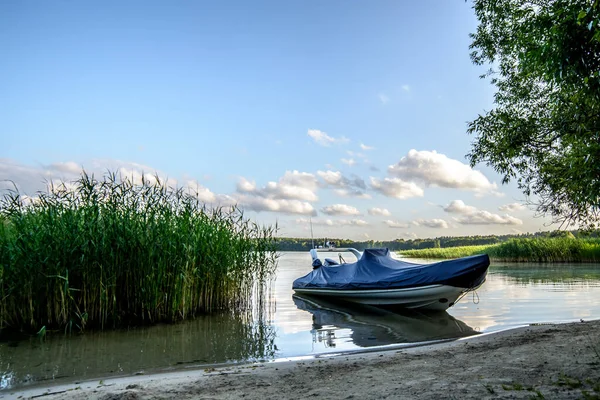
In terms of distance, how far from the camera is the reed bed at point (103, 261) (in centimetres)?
833

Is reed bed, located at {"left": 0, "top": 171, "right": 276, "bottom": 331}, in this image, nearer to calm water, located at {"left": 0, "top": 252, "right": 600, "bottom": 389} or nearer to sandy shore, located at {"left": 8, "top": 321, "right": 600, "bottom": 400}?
calm water, located at {"left": 0, "top": 252, "right": 600, "bottom": 389}

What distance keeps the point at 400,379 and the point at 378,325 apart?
533 centimetres

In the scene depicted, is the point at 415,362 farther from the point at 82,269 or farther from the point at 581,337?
the point at 82,269

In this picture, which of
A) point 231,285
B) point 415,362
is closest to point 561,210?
point 415,362

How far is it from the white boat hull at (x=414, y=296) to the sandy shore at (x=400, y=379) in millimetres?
4137

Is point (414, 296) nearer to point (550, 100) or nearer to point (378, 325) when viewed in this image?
point (378, 325)

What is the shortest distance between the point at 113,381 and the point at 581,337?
21.7 ft

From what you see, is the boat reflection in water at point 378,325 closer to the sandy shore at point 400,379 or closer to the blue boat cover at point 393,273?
the blue boat cover at point 393,273

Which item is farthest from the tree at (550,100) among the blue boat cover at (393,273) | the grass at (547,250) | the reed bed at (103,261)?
the grass at (547,250)

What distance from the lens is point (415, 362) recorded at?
5.40 m

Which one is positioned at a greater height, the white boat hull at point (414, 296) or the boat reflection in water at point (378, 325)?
the white boat hull at point (414, 296)

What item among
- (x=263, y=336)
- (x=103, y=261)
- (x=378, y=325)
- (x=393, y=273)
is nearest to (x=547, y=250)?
(x=393, y=273)

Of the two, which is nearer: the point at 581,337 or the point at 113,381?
the point at 113,381

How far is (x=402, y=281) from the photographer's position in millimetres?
10953
